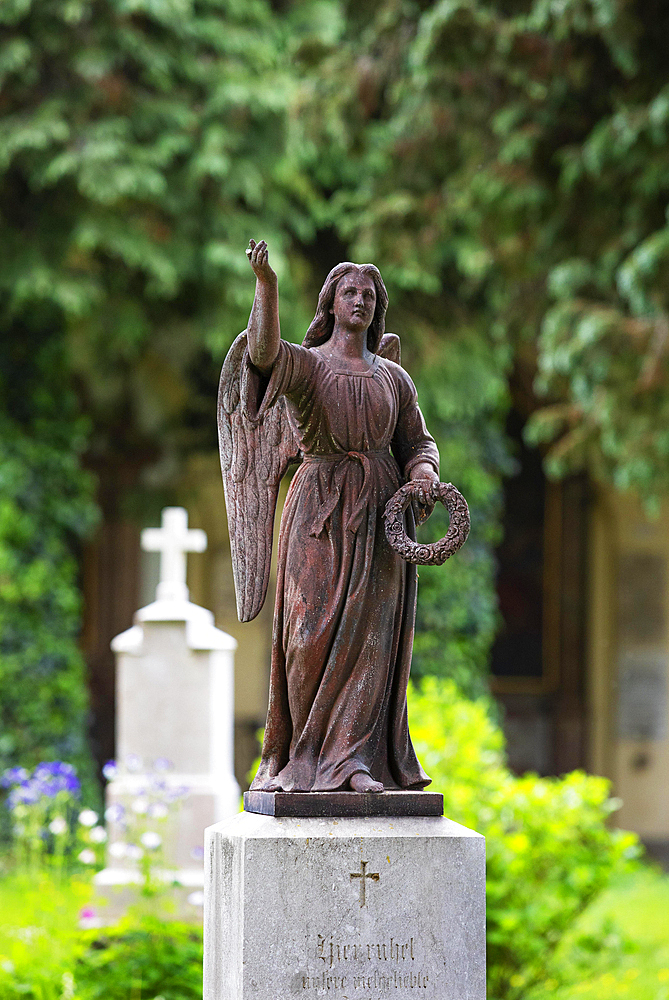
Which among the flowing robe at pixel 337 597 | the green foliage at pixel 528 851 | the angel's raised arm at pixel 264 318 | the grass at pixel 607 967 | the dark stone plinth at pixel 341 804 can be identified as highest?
the angel's raised arm at pixel 264 318

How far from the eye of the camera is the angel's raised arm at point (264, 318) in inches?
140

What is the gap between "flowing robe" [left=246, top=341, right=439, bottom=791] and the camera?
12.3 ft

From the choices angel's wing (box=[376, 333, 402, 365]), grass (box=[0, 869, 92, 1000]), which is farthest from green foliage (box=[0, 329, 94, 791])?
angel's wing (box=[376, 333, 402, 365])

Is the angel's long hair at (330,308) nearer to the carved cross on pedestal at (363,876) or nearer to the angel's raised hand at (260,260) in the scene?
the angel's raised hand at (260,260)

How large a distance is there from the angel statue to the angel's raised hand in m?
0.04

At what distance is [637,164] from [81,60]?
4.00 meters

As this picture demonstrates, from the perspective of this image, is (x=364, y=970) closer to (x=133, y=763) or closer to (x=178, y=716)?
(x=133, y=763)

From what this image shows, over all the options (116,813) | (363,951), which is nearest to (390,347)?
(363,951)

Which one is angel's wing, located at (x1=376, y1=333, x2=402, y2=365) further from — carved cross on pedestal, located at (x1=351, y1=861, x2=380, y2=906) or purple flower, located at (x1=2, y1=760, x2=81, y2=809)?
purple flower, located at (x1=2, y1=760, x2=81, y2=809)

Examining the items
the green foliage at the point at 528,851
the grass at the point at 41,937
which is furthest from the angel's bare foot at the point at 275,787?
the green foliage at the point at 528,851

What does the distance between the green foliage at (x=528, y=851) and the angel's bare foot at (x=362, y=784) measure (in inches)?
89.2

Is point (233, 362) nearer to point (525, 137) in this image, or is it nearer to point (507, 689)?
point (525, 137)

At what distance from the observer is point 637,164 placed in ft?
24.3

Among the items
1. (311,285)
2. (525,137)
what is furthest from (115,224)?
(525,137)
